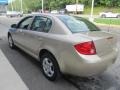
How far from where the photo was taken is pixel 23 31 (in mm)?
5918

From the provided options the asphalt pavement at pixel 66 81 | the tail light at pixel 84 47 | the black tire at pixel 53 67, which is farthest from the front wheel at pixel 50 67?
the tail light at pixel 84 47

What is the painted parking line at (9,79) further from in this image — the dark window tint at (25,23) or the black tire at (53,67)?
the dark window tint at (25,23)

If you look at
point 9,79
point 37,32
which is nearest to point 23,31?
point 37,32

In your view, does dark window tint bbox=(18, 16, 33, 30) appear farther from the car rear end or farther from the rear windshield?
the car rear end

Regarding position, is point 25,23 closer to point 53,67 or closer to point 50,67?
point 50,67

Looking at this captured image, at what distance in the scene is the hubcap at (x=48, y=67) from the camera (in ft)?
14.8

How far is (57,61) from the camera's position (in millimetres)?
4199

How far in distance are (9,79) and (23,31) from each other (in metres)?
1.79

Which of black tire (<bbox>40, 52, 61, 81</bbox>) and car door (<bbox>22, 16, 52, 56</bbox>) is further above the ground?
car door (<bbox>22, 16, 52, 56</bbox>)

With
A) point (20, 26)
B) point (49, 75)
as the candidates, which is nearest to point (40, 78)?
point (49, 75)

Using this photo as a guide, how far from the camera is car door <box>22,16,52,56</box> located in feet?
15.6

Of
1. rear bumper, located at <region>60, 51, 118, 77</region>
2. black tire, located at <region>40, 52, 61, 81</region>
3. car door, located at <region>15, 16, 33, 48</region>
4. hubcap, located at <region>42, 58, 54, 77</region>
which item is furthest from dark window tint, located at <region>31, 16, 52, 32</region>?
rear bumper, located at <region>60, 51, 118, 77</region>

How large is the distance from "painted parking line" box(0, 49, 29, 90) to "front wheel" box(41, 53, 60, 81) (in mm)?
630

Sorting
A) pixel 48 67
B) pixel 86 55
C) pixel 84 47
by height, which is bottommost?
pixel 48 67
